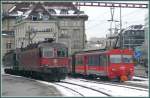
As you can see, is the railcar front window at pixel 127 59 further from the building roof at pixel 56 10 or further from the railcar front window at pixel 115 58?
the building roof at pixel 56 10

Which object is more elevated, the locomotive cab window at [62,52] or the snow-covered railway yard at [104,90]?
the locomotive cab window at [62,52]

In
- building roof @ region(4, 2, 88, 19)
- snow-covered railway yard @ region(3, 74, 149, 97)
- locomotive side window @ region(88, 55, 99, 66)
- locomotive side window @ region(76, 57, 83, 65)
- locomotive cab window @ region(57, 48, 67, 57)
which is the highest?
building roof @ region(4, 2, 88, 19)

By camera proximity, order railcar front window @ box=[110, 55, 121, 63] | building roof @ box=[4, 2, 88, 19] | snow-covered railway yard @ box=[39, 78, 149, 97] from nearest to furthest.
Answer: snow-covered railway yard @ box=[39, 78, 149, 97], railcar front window @ box=[110, 55, 121, 63], building roof @ box=[4, 2, 88, 19]

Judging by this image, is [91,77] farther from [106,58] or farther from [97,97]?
[97,97]

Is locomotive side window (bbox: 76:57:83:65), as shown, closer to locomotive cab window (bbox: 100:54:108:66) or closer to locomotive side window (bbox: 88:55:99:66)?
locomotive side window (bbox: 88:55:99:66)

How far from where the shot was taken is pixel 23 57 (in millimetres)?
46156

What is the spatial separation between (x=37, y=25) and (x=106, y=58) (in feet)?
190

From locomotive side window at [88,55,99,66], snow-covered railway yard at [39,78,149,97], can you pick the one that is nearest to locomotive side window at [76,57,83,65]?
locomotive side window at [88,55,99,66]

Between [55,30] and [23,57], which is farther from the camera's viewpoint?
[55,30]

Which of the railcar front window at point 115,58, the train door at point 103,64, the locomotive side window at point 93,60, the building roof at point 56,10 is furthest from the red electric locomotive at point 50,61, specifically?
the building roof at point 56,10

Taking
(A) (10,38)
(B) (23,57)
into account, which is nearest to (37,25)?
(A) (10,38)

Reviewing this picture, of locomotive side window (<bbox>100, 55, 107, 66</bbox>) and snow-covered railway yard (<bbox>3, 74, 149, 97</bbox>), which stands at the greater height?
locomotive side window (<bbox>100, 55, 107, 66</bbox>)

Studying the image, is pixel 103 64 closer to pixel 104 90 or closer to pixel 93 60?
pixel 93 60

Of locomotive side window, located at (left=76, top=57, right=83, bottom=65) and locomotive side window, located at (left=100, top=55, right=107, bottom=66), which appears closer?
locomotive side window, located at (left=100, top=55, right=107, bottom=66)
